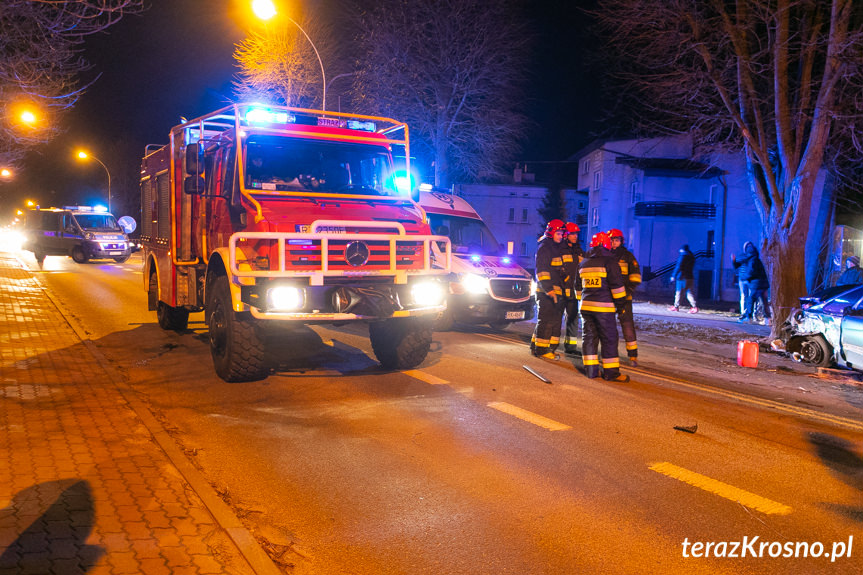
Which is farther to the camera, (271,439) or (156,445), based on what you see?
(271,439)

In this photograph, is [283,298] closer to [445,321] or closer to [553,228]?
[553,228]

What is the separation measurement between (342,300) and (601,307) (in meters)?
3.31

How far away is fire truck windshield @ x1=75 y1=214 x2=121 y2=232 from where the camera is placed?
3073 centimetres

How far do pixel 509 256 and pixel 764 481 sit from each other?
832cm

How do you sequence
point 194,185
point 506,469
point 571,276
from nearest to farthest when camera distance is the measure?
point 506,469, point 194,185, point 571,276

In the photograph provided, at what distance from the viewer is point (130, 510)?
4.06m

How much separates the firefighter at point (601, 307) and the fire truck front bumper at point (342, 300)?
192 cm

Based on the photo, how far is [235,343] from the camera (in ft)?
24.0

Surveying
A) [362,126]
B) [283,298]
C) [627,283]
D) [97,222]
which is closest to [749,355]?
[627,283]

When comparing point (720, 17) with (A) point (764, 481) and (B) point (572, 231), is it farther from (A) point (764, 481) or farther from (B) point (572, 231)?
(A) point (764, 481)

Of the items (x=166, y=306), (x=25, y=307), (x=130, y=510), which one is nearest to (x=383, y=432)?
(x=130, y=510)

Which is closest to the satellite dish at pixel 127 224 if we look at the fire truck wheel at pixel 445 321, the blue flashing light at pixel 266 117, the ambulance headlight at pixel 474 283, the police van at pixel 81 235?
the police van at pixel 81 235

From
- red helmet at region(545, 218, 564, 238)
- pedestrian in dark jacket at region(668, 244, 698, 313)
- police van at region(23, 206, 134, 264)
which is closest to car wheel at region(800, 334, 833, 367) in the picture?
red helmet at region(545, 218, 564, 238)

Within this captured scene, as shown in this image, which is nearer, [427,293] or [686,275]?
[427,293]
